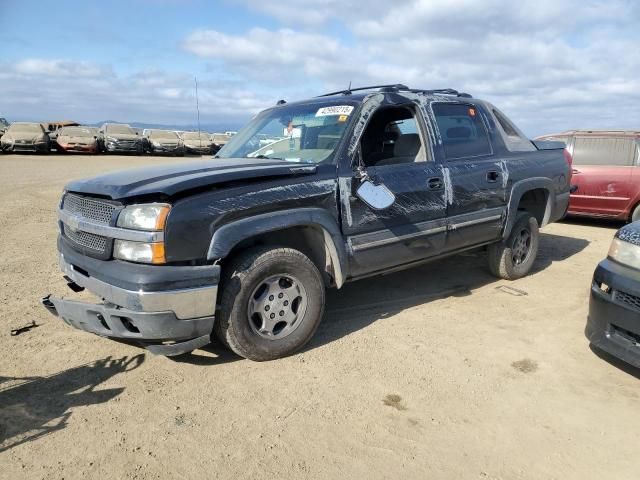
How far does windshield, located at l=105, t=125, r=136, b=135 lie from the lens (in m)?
24.8

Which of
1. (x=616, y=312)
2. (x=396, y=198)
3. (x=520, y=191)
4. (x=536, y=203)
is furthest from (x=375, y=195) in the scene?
(x=536, y=203)

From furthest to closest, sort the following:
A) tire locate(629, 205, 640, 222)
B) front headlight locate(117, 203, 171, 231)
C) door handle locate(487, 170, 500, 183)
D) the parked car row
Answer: the parked car row, tire locate(629, 205, 640, 222), door handle locate(487, 170, 500, 183), front headlight locate(117, 203, 171, 231)

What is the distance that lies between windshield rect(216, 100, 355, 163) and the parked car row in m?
21.5

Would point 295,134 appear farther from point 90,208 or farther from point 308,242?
point 90,208

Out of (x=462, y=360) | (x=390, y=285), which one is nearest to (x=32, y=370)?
(x=462, y=360)

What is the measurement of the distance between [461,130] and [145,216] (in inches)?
125

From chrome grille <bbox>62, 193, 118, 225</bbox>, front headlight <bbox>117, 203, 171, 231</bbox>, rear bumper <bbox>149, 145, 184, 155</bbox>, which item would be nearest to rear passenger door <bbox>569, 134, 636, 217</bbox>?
front headlight <bbox>117, 203, 171, 231</bbox>

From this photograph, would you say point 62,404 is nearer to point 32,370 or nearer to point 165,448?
point 32,370

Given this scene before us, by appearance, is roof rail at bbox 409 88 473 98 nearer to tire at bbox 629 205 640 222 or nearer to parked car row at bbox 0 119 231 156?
tire at bbox 629 205 640 222

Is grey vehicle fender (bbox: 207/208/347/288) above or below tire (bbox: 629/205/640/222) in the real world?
above

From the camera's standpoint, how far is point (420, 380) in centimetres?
333

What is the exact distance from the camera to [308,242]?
12.4ft

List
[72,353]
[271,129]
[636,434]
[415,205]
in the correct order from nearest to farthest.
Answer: [636,434]
[72,353]
[415,205]
[271,129]

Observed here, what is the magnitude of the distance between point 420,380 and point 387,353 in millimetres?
434
